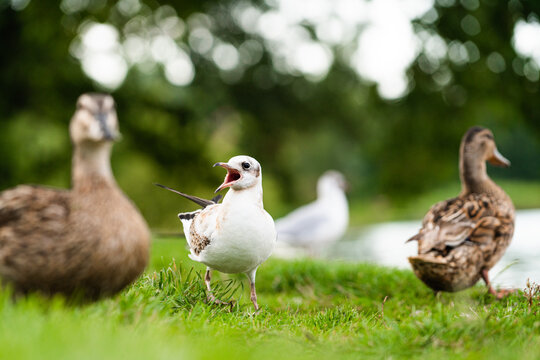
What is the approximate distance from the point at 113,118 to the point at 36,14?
327 inches

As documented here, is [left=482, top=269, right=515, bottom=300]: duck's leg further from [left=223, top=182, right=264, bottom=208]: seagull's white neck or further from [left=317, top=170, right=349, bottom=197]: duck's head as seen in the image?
[left=317, top=170, right=349, bottom=197]: duck's head

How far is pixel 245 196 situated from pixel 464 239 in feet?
6.63

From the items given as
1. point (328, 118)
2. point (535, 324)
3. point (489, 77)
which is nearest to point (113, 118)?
point (535, 324)

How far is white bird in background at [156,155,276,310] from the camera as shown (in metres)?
3.85

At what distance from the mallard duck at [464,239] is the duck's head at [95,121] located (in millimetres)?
2801

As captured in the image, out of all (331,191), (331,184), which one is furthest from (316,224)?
(331,184)

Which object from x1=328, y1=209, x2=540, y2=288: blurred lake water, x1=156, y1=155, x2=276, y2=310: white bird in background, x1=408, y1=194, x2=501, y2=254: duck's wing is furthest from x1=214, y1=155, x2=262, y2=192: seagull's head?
x1=328, y1=209, x2=540, y2=288: blurred lake water

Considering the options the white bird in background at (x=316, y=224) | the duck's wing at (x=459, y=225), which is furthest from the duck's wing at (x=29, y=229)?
the white bird in background at (x=316, y=224)

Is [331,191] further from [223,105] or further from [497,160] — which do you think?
[223,105]

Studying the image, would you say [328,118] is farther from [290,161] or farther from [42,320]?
[42,320]

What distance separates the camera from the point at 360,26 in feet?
34.1

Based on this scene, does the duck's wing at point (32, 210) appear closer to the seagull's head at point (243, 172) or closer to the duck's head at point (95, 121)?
the duck's head at point (95, 121)

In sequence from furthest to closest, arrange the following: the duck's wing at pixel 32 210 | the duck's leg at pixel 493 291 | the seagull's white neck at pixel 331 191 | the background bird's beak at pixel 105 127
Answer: the seagull's white neck at pixel 331 191
the duck's leg at pixel 493 291
the duck's wing at pixel 32 210
the background bird's beak at pixel 105 127

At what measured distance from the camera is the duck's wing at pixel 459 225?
460cm
